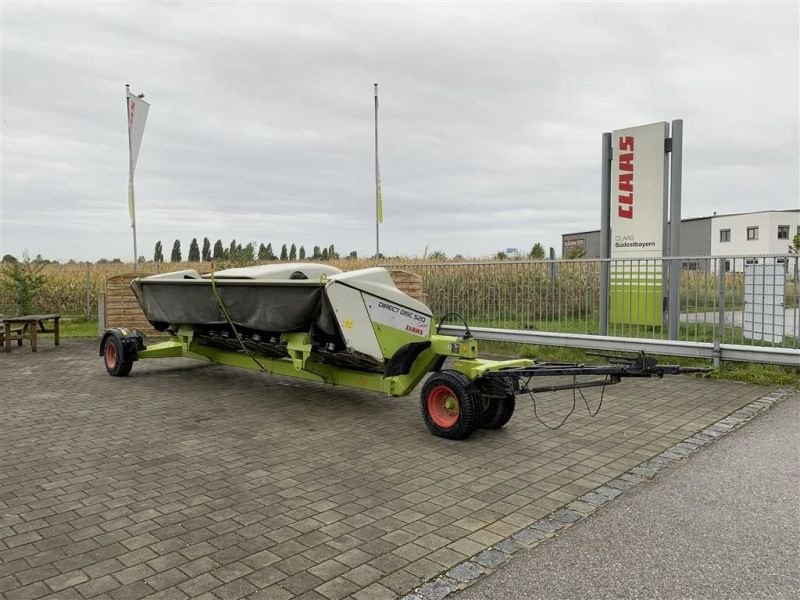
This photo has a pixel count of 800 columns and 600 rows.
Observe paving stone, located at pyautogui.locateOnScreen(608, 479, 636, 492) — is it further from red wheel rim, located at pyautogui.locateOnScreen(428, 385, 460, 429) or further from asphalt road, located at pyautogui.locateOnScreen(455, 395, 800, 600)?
red wheel rim, located at pyautogui.locateOnScreen(428, 385, 460, 429)

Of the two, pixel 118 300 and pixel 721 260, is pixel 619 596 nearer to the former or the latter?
pixel 721 260

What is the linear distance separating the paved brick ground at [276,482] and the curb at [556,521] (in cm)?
8

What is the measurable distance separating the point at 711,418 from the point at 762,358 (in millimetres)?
2376

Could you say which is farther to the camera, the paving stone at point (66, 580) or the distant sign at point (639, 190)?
the distant sign at point (639, 190)

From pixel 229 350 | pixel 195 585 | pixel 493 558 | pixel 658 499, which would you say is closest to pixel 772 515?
pixel 658 499

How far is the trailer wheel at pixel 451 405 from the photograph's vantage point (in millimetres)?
5426

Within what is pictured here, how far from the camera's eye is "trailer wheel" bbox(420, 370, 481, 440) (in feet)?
17.8

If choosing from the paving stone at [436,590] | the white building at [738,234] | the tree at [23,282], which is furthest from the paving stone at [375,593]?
the white building at [738,234]

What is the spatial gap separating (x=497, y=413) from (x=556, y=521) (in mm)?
2057

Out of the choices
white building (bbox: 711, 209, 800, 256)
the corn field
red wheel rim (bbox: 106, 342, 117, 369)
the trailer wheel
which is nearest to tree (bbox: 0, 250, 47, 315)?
red wheel rim (bbox: 106, 342, 117, 369)

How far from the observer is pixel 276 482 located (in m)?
4.52

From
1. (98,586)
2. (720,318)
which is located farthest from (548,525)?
(720,318)

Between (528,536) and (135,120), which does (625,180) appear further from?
(135,120)

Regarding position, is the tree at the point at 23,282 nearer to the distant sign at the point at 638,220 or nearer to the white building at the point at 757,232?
the distant sign at the point at 638,220
